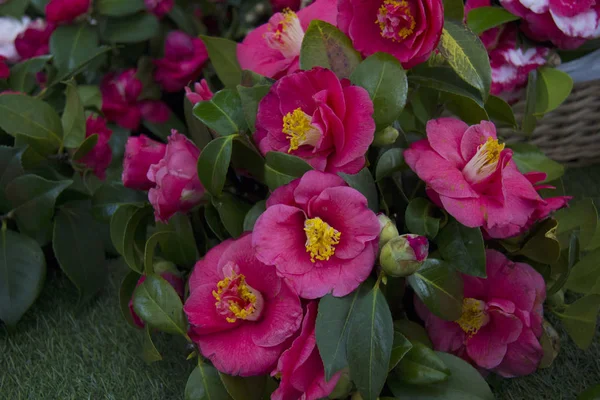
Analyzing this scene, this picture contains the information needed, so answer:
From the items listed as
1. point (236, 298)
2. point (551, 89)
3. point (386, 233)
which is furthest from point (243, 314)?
point (551, 89)

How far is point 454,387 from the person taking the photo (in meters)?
0.53

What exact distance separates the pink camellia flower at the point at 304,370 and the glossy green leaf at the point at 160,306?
0.36 ft

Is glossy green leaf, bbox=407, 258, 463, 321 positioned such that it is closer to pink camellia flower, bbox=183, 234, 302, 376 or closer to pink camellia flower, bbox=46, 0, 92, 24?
pink camellia flower, bbox=183, 234, 302, 376

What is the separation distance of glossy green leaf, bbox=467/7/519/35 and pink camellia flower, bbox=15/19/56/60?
24.4 inches

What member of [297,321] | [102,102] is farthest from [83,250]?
[297,321]

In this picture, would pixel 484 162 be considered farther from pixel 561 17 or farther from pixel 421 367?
pixel 561 17

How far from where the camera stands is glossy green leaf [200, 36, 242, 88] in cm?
74

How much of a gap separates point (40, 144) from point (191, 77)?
318 mm

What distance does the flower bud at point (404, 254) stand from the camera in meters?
0.47

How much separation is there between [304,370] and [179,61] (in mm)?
664

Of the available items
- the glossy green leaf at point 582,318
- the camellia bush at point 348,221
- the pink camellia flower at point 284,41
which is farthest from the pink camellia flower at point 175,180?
the glossy green leaf at point 582,318

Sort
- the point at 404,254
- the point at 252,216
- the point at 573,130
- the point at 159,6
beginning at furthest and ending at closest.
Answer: the point at 159,6, the point at 573,130, the point at 252,216, the point at 404,254

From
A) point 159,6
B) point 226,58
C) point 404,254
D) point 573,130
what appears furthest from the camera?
point 159,6

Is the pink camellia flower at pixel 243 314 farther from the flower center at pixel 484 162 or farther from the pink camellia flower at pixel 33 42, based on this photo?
the pink camellia flower at pixel 33 42
